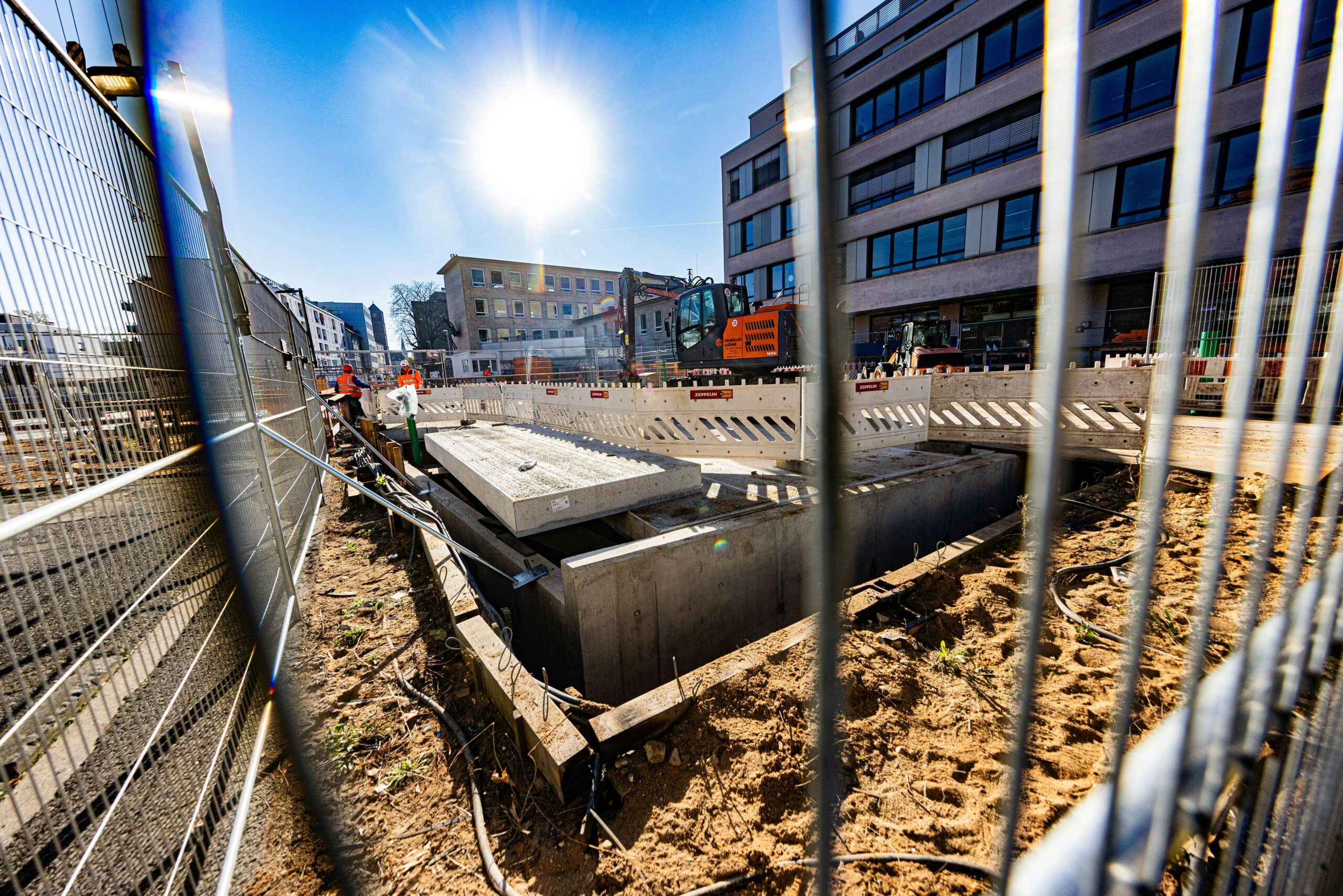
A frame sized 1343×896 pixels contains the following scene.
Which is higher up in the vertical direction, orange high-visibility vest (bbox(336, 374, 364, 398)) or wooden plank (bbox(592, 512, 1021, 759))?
orange high-visibility vest (bbox(336, 374, 364, 398))

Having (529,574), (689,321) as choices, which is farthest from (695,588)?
(689,321)

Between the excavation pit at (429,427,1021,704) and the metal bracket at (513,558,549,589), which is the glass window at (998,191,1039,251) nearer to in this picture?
the excavation pit at (429,427,1021,704)

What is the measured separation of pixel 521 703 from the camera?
2795mm

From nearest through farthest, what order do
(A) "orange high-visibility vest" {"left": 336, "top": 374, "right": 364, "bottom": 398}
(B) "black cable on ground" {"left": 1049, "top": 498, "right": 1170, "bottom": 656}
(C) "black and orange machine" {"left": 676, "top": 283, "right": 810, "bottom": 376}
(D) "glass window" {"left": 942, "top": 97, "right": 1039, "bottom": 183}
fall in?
(B) "black cable on ground" {"left": 1049, "top": 498, "right": 1170, "bottom": 656}, (A) "orange high-visibility vest" {"left": 336, "top": 374, "right": 364, "bottom": 398}, (C) "black and orange machine" {"left": 676, "top": 283, "right": 810, "bottom": 376}, (D) "glass window" {"left": 942, "top": 97, "right": 1039, "bottom": 183}

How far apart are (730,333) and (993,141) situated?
1348 centimetres

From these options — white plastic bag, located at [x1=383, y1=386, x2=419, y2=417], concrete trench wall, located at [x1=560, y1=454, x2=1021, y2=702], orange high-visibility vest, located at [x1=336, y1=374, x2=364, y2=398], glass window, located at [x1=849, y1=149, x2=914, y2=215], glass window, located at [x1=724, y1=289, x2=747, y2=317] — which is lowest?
concrete trench wall, located at [x1=560, y1=454, x2=1021, y2=702]

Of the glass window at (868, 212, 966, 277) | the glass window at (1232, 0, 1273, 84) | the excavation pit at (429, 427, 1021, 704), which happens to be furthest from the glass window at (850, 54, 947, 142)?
the excavation pit at (429, 427, 1021, 704)

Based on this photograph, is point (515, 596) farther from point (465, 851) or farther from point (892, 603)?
point (892, 603)

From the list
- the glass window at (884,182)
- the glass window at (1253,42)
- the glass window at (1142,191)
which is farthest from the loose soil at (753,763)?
the glass window at (884,182)

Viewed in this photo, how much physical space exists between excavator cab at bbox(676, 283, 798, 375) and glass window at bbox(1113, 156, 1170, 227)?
1166 centimetres

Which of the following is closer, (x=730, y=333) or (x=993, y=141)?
(x=730, y=333)

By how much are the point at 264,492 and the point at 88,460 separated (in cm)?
173

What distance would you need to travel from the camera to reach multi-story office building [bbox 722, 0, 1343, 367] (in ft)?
44.1

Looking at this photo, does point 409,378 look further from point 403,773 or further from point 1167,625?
point 1167,625
